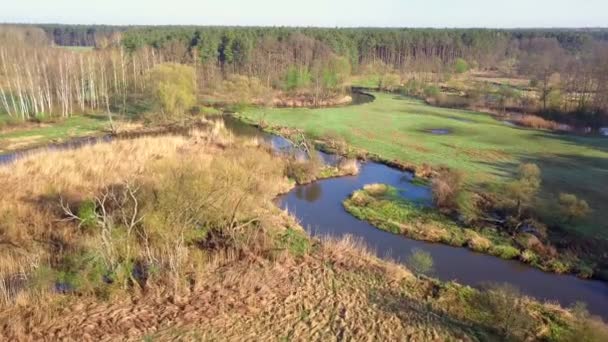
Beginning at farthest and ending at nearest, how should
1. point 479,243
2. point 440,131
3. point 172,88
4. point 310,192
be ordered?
point 172,88 → point 440,131 → point 310,192 → point 479,243

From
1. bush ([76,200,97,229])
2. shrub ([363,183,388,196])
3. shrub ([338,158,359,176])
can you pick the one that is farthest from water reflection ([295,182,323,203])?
bush ([76,200,97,229])

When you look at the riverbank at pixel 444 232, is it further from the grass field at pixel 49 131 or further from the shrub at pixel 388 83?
the shrub at pixel 388 83

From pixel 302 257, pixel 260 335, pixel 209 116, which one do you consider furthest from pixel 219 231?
pixel 209 116

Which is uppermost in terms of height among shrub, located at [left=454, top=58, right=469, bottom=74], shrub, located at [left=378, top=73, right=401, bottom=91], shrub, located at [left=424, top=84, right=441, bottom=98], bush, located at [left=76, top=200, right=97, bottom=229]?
shrub, located at [left=454, top=58, right=469, bottom=74]

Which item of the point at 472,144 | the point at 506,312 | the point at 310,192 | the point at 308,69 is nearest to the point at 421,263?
the point at 506,312

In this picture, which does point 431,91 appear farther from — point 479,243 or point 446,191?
point 479,243

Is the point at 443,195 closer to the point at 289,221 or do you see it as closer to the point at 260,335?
the point at 289,221

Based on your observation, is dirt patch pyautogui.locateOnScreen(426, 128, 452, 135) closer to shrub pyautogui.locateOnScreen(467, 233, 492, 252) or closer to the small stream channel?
the small stream channel
